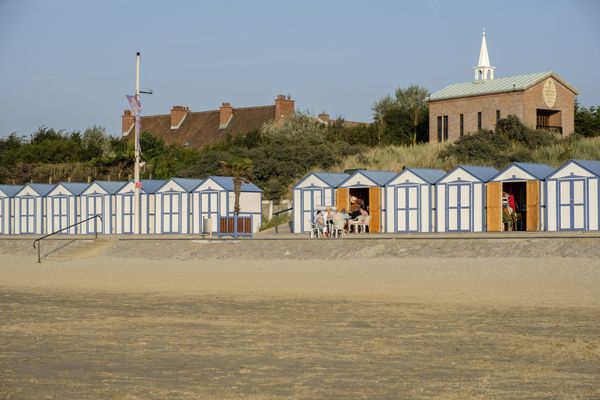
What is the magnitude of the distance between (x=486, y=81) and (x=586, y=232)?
28.0 m

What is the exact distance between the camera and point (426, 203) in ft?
116

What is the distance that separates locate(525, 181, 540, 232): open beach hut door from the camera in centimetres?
3300

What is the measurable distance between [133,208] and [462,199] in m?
14.9

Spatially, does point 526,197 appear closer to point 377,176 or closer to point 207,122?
point 377,176

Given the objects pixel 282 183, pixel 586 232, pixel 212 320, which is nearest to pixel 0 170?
pixel 282 183

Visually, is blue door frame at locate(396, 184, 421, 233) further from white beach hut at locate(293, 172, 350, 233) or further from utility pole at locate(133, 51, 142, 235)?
utility pole at locate(133, 51, 142, 235)

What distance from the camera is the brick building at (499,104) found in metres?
53.2

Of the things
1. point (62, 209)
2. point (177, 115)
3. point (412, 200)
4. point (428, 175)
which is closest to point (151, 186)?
point (62, 209)

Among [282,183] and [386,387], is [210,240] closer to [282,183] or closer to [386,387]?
[282,183]

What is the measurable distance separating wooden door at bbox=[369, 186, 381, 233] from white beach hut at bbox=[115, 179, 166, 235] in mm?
9913

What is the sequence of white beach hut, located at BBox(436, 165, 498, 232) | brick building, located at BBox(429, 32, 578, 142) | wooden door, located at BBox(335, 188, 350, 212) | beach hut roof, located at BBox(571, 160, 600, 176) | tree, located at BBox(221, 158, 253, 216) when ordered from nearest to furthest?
beach hut roof, located at BBox(571, 160, 600, 176), white beach hut, located at BBox(436, 165, 498, 232), wooden door, located at BBox(335, 188, 350, 212), tree, located at BBox(221, 158, 253, 216), brick building, located at BBox(429, 32, 578, 142)

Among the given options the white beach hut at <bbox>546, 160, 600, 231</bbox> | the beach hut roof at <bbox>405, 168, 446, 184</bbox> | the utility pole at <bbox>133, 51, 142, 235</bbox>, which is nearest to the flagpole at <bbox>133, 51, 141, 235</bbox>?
the utility pole at <bbox>133, 51, 142, 235</bbox>

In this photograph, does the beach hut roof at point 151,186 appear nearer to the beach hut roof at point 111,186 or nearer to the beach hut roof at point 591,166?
the beach hut roof at point 111,186

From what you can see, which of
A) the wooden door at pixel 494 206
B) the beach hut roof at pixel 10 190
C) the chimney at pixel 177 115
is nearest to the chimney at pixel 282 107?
the chimney at pixel 177 115
